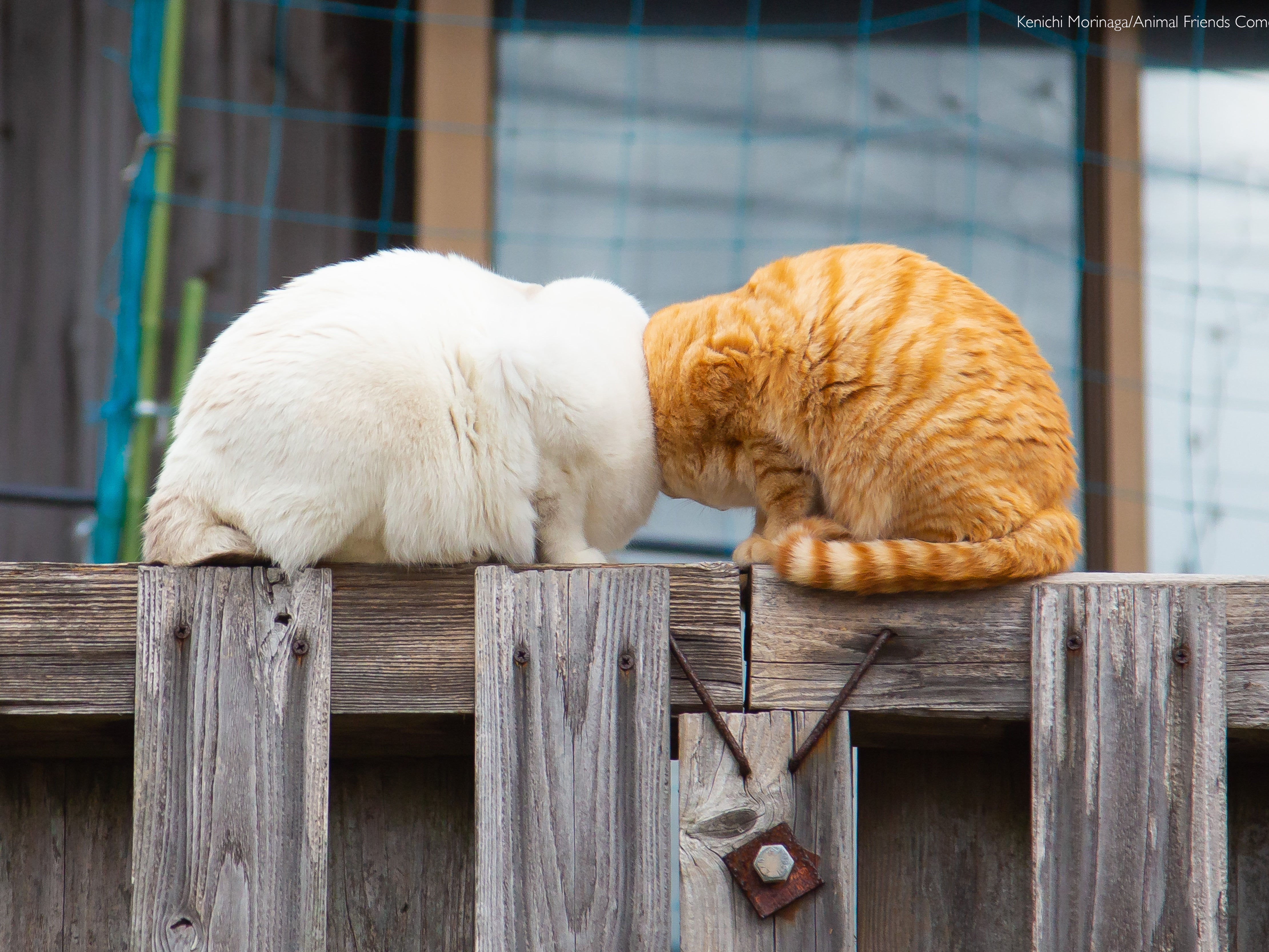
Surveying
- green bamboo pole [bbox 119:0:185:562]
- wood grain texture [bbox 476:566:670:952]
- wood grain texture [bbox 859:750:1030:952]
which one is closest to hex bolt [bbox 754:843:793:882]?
wood grain texture [bbox 476:566:670:952]

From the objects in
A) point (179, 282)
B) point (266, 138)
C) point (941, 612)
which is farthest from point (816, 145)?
point (941, 612)

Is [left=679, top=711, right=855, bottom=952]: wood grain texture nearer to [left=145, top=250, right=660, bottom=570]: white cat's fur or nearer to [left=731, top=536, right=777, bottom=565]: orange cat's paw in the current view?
[left=731, top=536, right=777, bottom=565]: orange cat's paw

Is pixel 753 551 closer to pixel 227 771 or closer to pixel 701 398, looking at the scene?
pixel 701 398

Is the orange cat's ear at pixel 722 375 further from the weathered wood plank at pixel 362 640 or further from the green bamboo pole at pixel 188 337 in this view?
the green bamboo pole at pixel 188 337

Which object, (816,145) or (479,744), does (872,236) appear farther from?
(479,744)

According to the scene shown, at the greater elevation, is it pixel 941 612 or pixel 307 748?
pixel 941 612

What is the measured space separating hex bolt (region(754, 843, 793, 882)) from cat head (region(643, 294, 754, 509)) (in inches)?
27.2

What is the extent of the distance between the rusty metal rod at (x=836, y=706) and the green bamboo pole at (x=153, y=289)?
1.97 meters

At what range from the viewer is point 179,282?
3.33 meters

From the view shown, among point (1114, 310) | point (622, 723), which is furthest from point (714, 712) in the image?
point (1114, 310)

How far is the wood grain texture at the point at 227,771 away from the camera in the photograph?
1326mm

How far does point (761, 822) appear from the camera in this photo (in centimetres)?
135

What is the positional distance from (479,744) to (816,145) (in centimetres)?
262

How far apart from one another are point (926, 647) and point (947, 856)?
0.32 metres
